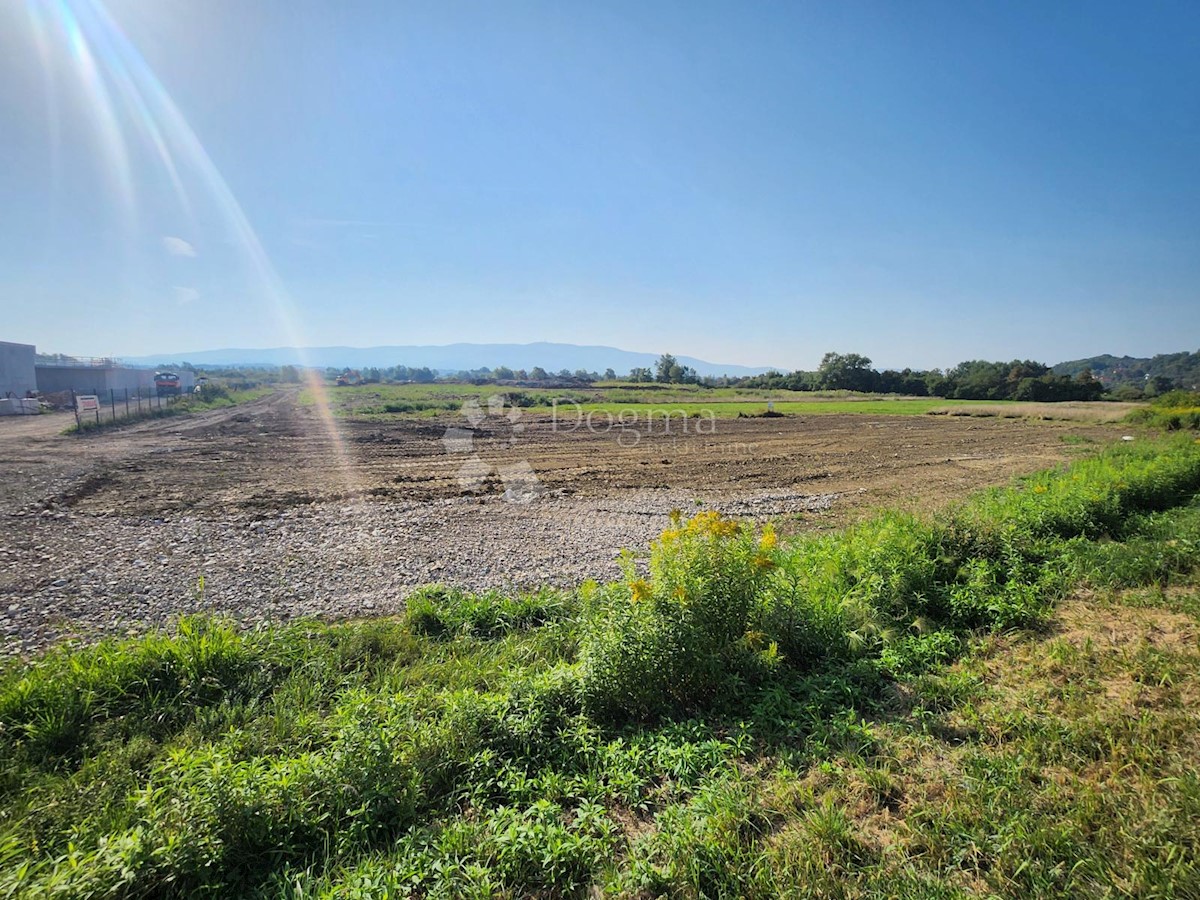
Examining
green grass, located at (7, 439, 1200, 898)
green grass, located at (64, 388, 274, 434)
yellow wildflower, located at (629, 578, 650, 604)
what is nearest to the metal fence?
green grass, located at (64, 388, 274, 434)

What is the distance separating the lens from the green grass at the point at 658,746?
107 inches

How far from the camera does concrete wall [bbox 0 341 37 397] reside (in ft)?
131

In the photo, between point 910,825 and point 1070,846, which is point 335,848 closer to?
point 910,825

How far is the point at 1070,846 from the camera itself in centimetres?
269

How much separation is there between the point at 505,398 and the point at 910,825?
4838cm

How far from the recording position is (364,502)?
13047 millimetres

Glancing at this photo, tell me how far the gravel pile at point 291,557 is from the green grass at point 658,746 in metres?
1.31

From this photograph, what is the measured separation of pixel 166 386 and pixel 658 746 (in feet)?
230

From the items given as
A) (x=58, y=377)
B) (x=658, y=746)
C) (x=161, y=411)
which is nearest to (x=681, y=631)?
(x=658, y=746)

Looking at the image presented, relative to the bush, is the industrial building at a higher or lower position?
higher

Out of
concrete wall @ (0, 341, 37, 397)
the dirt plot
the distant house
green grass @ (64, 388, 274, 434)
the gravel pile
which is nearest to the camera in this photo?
the gravel pile

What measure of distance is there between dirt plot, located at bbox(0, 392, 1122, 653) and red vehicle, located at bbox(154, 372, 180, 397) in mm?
28149

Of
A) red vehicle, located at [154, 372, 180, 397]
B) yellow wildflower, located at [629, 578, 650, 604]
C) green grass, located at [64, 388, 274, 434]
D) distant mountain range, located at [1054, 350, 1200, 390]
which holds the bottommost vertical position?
green grass, located at [64, 388, 274, 434]

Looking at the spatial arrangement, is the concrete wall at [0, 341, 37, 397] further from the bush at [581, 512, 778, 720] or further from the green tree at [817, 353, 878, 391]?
the green tree at [817, 353, 878, 391]
